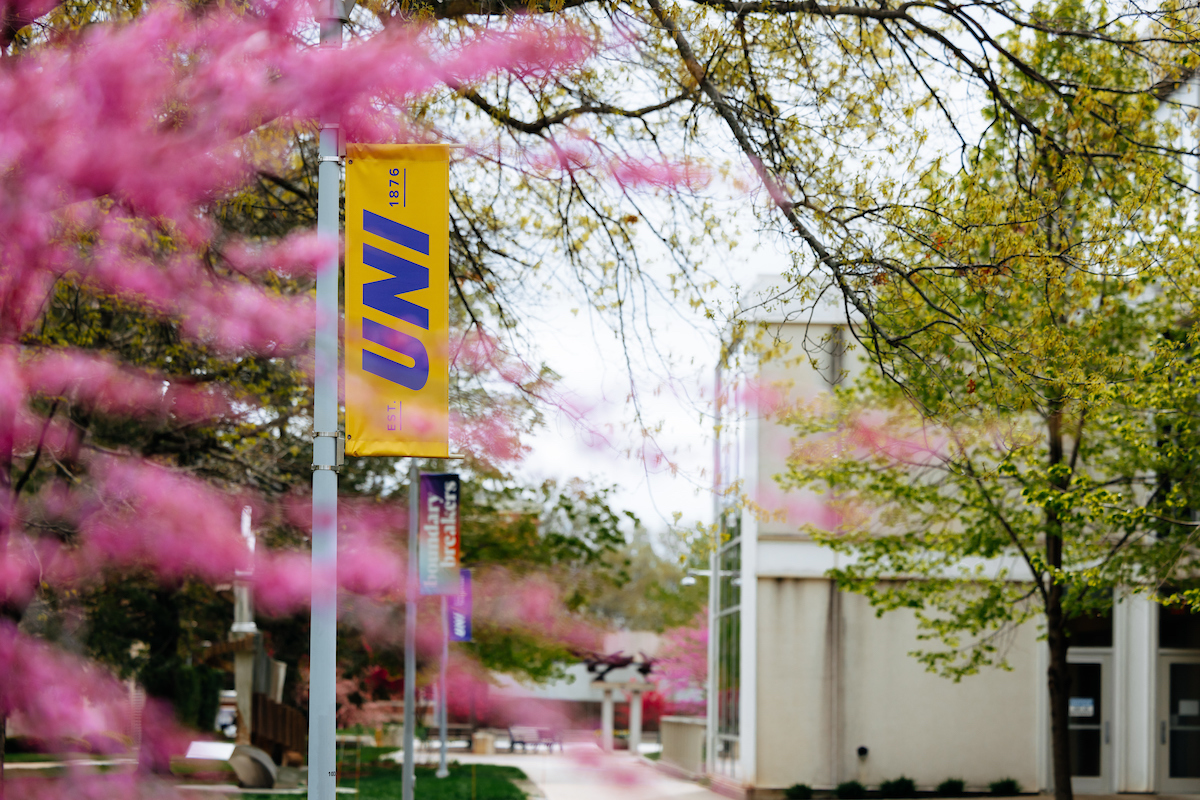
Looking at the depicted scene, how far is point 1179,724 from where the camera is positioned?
20.9 m

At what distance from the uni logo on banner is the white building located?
15346 mm

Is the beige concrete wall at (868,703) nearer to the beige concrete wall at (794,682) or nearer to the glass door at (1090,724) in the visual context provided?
the beige concrete wall at (794,682)

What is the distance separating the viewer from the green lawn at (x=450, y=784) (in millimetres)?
20969

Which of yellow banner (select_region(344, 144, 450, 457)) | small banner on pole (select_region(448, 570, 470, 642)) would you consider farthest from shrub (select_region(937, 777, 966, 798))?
yellow banner (select_region(344, 144, 450, 457))

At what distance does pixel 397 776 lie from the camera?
88.4 feet

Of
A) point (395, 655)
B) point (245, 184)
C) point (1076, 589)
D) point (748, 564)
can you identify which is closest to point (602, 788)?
point (245, 184)

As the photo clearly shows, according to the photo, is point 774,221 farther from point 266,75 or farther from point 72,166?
point 72,166

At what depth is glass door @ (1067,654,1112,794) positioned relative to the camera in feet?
69.6

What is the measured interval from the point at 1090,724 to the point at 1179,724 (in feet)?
4.69

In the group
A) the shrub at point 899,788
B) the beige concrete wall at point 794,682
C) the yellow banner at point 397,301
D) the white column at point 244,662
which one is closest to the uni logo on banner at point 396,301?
the yellow banner at point 397,301

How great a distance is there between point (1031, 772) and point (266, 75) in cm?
2036

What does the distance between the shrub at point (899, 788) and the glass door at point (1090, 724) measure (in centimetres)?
284

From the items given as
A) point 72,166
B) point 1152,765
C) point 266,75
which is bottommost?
point 1152,765

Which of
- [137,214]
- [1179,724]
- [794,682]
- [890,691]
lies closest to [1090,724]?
[1179,724]
